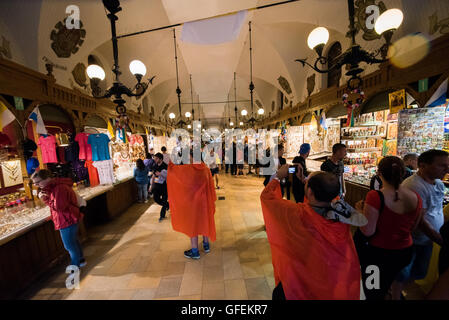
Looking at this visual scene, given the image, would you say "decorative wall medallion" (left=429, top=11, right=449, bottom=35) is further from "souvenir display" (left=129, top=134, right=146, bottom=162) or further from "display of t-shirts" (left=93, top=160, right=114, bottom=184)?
"souvenir display" (left=129, top=134, right=146, bottom=162)

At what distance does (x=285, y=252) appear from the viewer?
1272 mm

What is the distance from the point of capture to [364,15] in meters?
4.05

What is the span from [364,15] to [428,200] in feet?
15.5

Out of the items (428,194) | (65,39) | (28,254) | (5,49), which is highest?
(65,39)

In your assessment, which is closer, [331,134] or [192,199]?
[192,199]

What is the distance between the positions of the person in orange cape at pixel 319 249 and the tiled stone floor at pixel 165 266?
1311 mm

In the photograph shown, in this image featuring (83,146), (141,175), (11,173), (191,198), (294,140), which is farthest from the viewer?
(294,140)

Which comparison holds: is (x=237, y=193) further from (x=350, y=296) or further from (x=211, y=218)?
(x=350, y=296)

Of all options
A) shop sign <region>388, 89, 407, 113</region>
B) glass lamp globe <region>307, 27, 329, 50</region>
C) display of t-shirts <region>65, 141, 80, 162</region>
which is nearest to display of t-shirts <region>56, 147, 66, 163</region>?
display of t-shirts <region>65, 141, 80, 162</region>

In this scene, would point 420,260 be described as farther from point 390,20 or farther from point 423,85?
point 423,85

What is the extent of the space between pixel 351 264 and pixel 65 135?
19.9 ft

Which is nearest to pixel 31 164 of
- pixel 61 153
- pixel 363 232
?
pixel 61 153

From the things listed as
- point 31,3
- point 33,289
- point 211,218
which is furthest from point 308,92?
point 33,289

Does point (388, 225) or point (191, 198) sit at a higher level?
point (388, 225)
